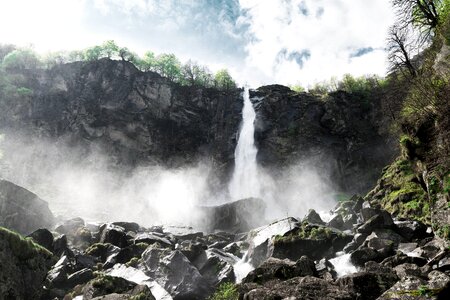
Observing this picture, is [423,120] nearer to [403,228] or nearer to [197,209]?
[403,228]

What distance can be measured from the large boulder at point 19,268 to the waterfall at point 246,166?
38945mm

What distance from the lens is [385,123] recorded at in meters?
55.1

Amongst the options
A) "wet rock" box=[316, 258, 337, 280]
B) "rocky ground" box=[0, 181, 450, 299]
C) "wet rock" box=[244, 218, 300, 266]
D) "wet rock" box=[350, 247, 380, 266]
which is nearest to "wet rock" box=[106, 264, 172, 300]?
"rocky ground" box=[0, 181, 450, 299]

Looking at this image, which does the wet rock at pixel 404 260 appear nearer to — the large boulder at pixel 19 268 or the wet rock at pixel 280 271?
the wet rock at pixel 280 271

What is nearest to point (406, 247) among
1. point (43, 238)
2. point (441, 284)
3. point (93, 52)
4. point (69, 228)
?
point (441, 284)

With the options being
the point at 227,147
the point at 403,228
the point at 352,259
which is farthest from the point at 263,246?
the point at 227,147

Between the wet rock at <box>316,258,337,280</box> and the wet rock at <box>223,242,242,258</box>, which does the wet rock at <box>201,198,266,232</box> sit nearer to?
the wet rock at <box>223,242,242,258</box>

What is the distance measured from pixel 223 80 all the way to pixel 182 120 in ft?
73.8

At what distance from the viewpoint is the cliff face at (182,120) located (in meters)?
60.0

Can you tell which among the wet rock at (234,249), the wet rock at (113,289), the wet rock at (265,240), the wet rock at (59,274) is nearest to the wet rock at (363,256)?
the wet rock at (265,240)

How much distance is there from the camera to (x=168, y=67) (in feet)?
264

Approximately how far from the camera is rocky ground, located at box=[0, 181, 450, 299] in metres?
11.6

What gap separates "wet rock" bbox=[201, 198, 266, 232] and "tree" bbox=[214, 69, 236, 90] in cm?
4260

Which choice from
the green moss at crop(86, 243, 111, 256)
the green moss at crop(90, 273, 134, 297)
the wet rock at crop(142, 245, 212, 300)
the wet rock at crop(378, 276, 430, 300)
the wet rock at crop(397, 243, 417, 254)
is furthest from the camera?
the green moss at crop(86, 243, 111, 256)
